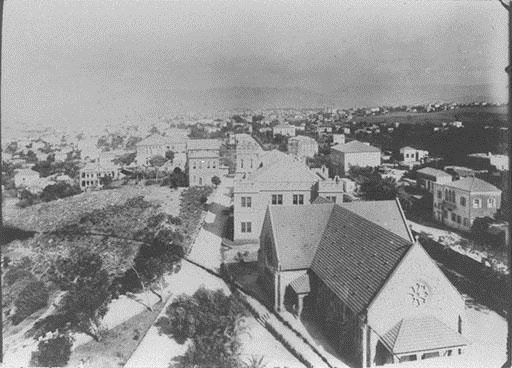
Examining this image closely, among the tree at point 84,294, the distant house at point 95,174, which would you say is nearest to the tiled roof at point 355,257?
the tree at point 84,294

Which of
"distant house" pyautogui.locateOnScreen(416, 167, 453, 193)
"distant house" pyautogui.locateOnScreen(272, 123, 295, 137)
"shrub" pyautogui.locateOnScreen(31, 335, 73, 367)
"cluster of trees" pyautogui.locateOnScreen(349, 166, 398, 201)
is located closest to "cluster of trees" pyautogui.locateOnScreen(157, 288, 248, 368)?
"shrub" pyautogui.locateOnScreen(31, 335, 73, 367)

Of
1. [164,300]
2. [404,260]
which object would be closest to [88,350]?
[164,300]

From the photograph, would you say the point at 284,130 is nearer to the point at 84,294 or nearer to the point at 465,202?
the point at 465,202

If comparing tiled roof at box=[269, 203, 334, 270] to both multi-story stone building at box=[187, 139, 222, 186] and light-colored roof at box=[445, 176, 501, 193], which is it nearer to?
light-colored roof at box=[445, 176, 501, 193]

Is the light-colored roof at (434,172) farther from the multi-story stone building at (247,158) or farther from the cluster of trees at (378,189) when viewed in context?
the multi-story stone building at (247,158)

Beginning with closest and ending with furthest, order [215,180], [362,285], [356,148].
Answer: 1. [362,285]
2. [215,180]
3. [356,148]

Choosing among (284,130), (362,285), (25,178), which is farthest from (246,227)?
(284,130)
